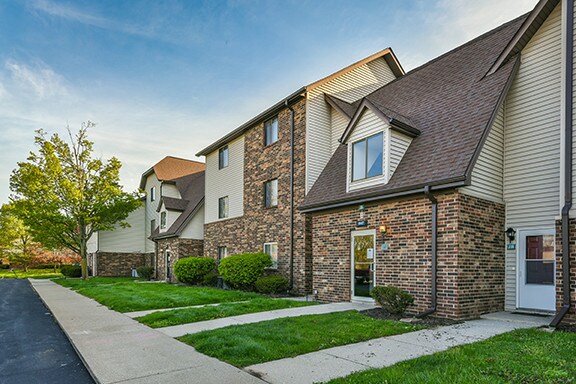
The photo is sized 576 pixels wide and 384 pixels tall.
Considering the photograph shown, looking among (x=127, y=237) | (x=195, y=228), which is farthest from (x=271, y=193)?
(x=127, y=237)

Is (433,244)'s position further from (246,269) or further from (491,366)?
(246,269)

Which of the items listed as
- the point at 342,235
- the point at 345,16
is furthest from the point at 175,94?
the point at 342,235

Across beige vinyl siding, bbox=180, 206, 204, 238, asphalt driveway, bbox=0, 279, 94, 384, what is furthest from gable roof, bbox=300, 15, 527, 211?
beige vinyl siding, bbox=180, 206, 204, 238

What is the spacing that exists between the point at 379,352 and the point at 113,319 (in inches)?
261

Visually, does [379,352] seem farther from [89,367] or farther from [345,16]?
[345,16]

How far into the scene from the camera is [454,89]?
11289 millimetres

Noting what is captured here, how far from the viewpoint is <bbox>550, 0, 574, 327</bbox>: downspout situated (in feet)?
24.9

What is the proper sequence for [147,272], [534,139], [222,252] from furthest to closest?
[147,272] < [222,252] < [534,139]

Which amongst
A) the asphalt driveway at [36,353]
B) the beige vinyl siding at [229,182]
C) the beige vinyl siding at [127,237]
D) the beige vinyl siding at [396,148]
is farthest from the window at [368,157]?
the beige vinyl siding at [127,237]

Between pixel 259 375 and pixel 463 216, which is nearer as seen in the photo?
pixel 259 375

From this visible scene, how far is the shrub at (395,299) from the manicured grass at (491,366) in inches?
102

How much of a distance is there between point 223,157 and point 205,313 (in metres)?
12.6

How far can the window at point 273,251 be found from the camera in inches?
611

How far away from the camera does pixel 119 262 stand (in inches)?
1187
